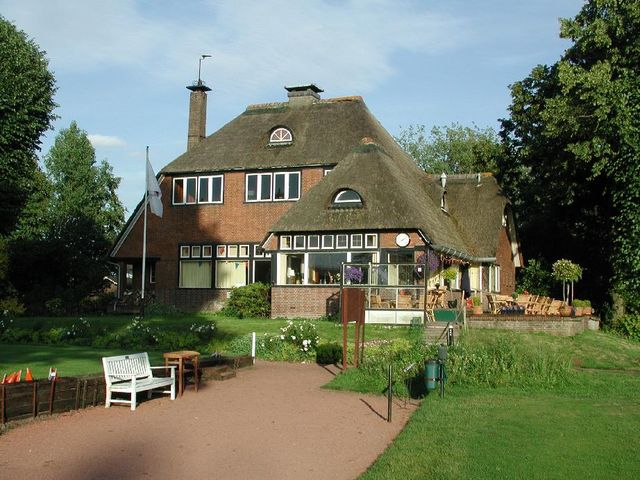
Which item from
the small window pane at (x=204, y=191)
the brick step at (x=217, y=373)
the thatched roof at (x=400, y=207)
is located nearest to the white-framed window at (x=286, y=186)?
the thatched roof at (x=400, y=207)

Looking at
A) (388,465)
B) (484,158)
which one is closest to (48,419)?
(388,465)

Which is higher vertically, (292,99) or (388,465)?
(292,99)

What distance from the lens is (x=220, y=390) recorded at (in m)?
15.4

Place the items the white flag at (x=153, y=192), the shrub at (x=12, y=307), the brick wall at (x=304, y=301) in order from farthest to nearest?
the white flag at (x=153, y=192) → the shrub at (x=12, y=307) → the brick wall at (x=304, y=301)

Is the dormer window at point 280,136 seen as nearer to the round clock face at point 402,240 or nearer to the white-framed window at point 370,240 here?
the white-framed window at point 370,240

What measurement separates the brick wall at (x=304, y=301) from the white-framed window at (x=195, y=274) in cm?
616

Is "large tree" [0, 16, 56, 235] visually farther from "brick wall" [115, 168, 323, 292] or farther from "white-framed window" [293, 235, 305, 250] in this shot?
"white-framed window" [293, 235, 305, 250]

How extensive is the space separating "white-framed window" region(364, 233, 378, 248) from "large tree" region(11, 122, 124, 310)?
44.5 feet

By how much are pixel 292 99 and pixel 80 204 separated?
82.4 feet

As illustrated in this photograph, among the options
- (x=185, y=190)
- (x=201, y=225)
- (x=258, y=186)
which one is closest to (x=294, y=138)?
Answer: (x=258, y=186)

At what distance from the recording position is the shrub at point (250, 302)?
30422mm

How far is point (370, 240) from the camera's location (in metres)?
28.8

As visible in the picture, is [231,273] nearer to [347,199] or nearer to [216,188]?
[216,188]

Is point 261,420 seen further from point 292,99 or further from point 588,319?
point 292,99
